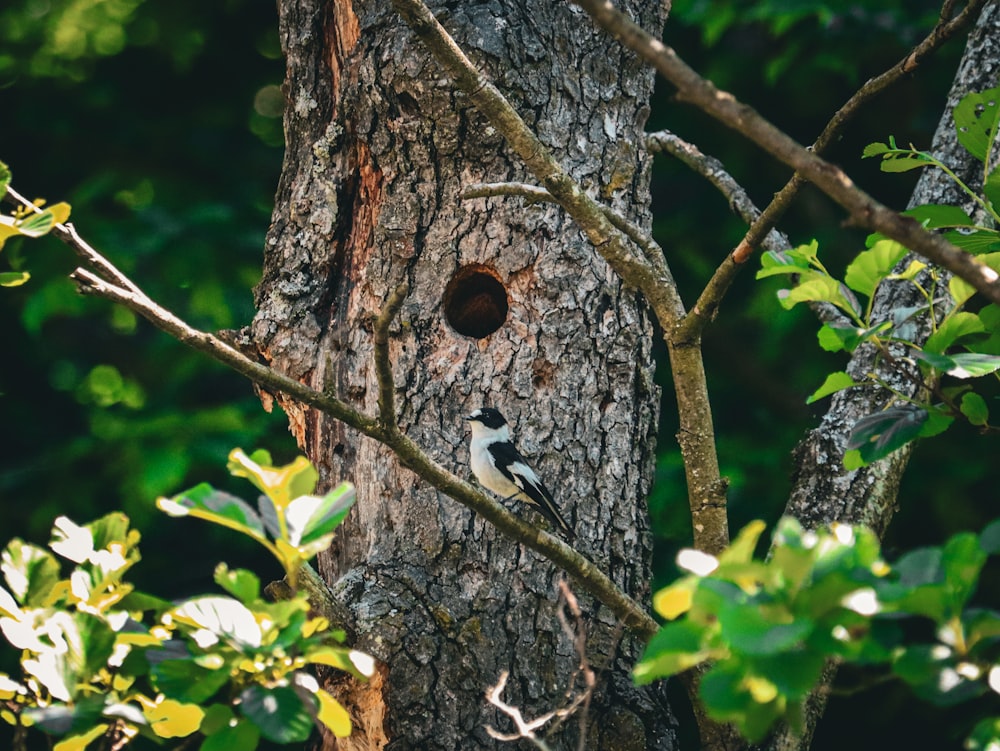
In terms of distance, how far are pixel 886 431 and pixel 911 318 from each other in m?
0.20

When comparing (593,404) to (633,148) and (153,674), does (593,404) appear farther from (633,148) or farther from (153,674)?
(153,674)

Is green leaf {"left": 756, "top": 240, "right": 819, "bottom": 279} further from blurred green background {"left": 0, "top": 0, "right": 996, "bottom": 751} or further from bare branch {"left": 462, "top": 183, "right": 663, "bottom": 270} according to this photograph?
blurred green background {"left": 0, "top": 0, "right": 996, "bottom": 751}

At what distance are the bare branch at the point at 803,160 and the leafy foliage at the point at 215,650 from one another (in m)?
0.68

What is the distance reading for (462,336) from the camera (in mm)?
2516

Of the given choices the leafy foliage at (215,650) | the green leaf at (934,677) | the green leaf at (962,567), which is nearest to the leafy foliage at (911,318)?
the green leaf at (962,567)

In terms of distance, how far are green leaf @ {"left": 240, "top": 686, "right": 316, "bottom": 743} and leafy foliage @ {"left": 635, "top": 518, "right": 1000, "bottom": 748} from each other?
44cm

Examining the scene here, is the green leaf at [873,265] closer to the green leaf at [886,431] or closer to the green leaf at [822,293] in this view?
the green leaf at [822,293]

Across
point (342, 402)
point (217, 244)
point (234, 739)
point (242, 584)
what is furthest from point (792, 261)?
point (217, 244)

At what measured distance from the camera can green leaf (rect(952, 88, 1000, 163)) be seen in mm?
1790

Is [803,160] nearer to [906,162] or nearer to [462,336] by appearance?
[906,162]

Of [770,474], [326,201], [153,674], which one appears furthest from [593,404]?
[770,474]

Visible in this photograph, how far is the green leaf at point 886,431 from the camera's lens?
5.48 ft

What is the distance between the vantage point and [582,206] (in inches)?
76.2

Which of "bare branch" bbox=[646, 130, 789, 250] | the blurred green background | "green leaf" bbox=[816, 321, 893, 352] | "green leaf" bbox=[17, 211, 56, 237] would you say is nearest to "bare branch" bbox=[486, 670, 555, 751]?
"green leaf" bbox=[816, 321, 893, 352]
